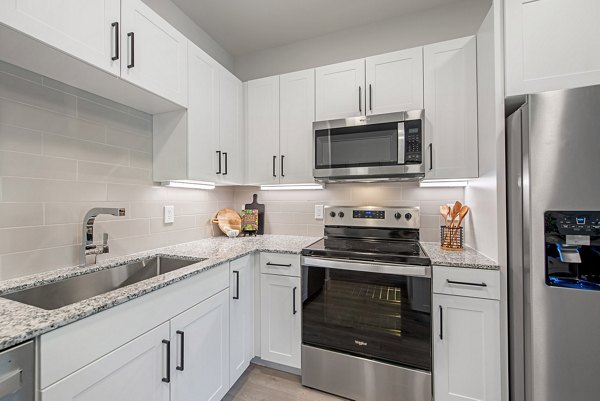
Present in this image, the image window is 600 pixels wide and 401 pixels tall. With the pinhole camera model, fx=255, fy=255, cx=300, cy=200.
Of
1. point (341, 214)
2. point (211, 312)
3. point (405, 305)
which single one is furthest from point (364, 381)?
point (341, 214)

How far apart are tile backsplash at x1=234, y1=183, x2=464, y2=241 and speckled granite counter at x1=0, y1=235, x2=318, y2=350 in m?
0.37

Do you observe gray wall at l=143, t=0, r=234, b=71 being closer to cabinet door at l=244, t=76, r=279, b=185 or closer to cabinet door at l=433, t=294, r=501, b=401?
cabinet door at l=244, t=76, r=279, b=185

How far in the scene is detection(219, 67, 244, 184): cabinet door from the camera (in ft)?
6.67

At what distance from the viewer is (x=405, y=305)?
1.48 m

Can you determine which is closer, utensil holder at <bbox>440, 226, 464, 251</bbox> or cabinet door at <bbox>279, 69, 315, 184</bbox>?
utensil holder at <bbox>440, 226, 464, 251</bbox>

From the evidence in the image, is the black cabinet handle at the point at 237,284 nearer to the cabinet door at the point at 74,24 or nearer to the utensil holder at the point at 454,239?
the cabinet door at the point at 74,24

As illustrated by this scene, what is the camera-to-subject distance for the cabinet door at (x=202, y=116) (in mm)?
1721

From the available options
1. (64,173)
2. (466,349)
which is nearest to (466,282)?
(466,349)

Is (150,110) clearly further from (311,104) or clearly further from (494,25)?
(494,25)

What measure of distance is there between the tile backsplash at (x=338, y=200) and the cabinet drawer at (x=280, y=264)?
630 millimetres

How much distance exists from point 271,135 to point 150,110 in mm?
905

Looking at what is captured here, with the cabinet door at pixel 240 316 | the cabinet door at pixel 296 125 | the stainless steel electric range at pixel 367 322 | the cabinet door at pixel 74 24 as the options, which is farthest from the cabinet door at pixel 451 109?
the cabinet door at pixel 74 24

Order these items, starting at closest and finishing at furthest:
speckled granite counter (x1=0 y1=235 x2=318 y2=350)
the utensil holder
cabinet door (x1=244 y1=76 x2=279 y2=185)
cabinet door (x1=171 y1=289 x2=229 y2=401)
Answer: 1. speckled granite counter (x1=0 y1=235 x2=318 y2=350)
2. cabinet door (x1=171 y1=289 x2=229 y2=401)
3. the utensil holder
4. cabinet door (x1=244 y1=76 x2=279 y2=185)

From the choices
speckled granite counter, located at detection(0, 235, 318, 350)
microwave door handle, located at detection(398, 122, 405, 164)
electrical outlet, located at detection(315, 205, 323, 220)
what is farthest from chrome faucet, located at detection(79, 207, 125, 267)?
microwave door handle, located at detection(398, 122, 405, 164)
